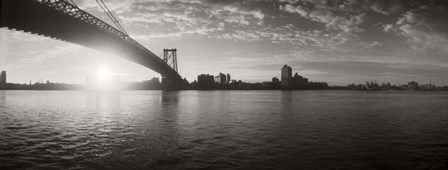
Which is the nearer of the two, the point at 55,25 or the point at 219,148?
the point at 219,148

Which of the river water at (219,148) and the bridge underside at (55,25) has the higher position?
the bridge underside at (55,25)

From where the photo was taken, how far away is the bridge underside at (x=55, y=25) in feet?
94.1

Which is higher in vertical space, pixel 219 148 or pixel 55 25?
pixel 55 25

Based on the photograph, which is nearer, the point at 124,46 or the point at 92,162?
the point at 92,162

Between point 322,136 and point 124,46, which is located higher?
point 124,46

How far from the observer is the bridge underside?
28.7 meters

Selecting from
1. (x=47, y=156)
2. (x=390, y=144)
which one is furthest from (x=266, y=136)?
(x=47, y=156)

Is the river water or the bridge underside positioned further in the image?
the bridge underside

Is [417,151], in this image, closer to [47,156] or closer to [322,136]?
[322,136]

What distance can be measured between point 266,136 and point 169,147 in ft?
17.6

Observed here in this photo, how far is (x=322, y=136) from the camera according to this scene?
15500 millimetres

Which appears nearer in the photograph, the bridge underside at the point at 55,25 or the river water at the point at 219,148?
the river water at the point at 219,148

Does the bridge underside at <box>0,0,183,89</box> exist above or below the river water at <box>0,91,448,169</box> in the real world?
above

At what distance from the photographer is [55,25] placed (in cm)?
3484
